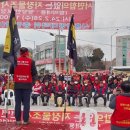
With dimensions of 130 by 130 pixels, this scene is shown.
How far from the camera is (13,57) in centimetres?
784

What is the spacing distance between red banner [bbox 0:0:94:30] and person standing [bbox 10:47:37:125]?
47.5ft

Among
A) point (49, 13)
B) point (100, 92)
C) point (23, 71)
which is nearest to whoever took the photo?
point (23, 71)

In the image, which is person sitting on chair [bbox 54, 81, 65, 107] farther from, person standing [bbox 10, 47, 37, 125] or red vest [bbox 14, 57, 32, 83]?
red vest [bbox 14, 57, 32, 83]

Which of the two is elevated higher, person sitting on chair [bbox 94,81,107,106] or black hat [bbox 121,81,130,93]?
black hat [bbox 121,81,130,93]

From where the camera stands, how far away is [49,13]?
22.5 metres

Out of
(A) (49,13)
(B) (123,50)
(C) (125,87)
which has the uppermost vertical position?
(B) (123,50)

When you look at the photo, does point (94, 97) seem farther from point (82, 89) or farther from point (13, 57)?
point (13, 57)

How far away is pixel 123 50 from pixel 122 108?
75757mm

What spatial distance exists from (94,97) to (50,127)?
39.3 ft

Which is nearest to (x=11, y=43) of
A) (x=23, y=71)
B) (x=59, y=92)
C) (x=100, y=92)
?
(x=23, y=71)

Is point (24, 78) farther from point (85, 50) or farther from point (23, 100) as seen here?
point (85, 50)

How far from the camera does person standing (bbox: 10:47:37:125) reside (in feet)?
25.9

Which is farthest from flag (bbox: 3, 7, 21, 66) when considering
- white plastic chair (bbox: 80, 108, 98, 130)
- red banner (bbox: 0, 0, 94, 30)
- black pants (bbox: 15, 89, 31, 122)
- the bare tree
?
the bare tree

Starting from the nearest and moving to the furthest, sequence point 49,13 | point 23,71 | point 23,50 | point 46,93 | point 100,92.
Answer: point 23,50
point 23,71
point 46,93
point 100,92
point 49,13
